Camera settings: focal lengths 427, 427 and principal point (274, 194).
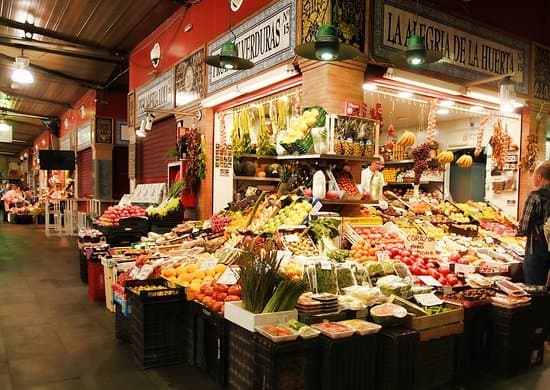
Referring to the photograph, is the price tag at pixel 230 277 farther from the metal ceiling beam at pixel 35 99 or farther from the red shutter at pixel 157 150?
the metal ceiling beam at pixel 35 99

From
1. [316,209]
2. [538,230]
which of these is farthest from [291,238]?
[538,230]

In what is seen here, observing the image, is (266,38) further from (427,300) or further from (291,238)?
(427,300)

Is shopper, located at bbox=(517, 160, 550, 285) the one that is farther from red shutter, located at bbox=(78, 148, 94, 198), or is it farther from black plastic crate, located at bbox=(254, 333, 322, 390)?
red shutter, located at bbox=(78, 148, 94, 198)

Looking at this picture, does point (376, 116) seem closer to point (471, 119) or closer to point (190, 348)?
point (190, 348)

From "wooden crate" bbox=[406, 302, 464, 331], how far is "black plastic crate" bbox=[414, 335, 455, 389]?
0.12 m

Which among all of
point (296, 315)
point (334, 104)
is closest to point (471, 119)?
point (334, 104)

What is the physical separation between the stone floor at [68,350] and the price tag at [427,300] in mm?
731

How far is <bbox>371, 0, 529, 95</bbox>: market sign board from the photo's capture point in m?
5.41

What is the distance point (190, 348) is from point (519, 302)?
2830 millimetres

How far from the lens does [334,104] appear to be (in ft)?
16.4

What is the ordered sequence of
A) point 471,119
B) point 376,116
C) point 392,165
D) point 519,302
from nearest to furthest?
point 519,302, point 376,116, point 471,119, point 392,165

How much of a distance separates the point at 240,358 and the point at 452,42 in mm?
5428

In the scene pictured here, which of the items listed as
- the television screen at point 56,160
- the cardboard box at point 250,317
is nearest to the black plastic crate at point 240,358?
the cardboard box at point 250,317

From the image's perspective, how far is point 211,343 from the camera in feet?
11.3
